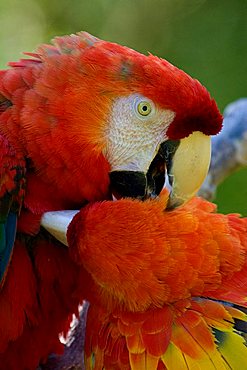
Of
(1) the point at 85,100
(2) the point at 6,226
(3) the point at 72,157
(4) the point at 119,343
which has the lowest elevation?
(4) the point at 119,343

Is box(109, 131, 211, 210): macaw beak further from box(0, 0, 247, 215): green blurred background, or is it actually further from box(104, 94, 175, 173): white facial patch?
box(0, 0, 247, 215): green blurred background

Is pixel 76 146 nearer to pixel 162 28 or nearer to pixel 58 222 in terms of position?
pixel 58 222

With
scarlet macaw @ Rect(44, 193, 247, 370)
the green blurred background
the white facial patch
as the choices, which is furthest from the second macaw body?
the green blurred background

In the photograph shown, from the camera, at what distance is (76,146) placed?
3.99 ft

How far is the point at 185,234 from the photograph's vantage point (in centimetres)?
119

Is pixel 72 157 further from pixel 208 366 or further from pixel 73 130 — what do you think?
pixel 208 366

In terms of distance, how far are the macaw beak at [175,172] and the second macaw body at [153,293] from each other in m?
0.06

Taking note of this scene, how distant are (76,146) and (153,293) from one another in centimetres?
30


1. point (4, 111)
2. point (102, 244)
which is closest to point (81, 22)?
point (4, 111)

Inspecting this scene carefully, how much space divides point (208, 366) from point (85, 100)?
20.2 inches

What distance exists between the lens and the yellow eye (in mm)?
1243

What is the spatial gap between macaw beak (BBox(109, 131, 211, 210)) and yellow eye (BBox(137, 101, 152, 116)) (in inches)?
2.7

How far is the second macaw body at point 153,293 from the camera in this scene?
3.69 feet

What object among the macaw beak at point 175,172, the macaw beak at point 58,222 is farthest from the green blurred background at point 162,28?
the macaw beak at point 58,222
